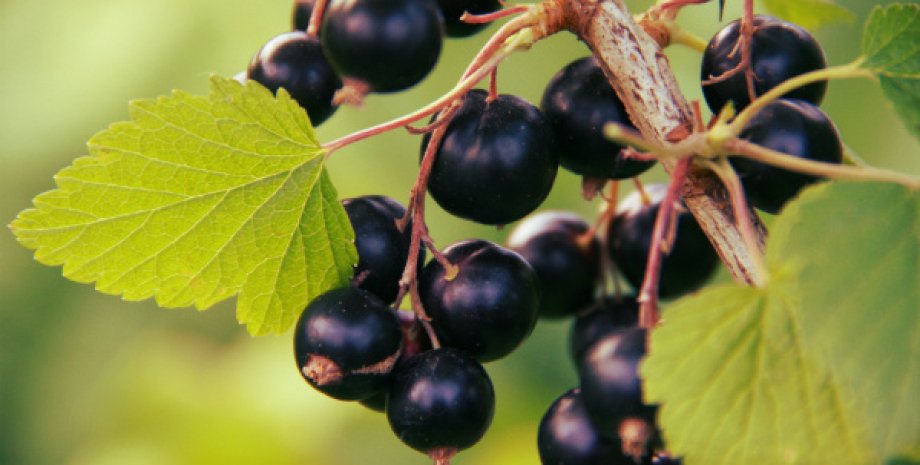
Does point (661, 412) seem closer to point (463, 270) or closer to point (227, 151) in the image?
point (463, 270)

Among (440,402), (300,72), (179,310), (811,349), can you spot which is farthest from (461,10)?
(179,310)

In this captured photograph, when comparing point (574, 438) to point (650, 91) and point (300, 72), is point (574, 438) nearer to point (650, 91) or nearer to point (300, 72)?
point (650, 91)

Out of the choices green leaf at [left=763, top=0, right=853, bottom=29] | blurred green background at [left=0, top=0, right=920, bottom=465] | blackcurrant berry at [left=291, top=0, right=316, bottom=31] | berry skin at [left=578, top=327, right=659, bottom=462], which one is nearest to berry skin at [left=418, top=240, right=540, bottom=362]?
berry skin at [left=578, top=327, right=659, bottom=462]

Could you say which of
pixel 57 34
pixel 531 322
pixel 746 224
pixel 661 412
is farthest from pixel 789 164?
pixel 57 34

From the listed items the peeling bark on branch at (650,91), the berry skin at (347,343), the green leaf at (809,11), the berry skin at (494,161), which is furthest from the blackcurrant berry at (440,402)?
the green leaf at (809,11)

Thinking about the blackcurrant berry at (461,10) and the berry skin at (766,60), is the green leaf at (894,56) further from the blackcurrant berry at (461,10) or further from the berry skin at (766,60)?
the blackcurrant berry at (461,10)

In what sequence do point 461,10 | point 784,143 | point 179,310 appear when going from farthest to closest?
1. point 179,310
2. point 461,10
3. point 784,143
